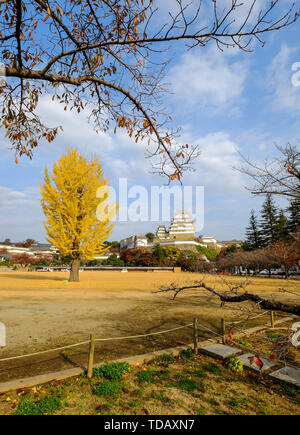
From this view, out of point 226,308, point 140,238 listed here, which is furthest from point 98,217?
point 140,238

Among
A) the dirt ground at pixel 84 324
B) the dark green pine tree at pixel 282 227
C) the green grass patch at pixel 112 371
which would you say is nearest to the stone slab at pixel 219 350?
the dirt ground at pixel 84 324

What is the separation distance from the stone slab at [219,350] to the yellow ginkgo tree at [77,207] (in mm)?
12718

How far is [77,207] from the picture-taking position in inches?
655

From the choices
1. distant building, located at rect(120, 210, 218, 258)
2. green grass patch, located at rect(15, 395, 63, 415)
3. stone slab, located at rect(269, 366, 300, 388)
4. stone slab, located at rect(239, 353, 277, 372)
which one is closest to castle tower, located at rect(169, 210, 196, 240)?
distant building, located at rect(120, 210, 218, 258)

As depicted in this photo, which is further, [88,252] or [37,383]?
[88,252]

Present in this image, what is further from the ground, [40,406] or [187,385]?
[40,406]

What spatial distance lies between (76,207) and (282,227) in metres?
30.6

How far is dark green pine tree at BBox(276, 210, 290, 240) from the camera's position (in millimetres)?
33584

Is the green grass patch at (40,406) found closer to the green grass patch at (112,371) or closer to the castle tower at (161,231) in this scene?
the green grass patch at (112,371)

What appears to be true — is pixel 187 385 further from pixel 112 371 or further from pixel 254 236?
pixel 254 236

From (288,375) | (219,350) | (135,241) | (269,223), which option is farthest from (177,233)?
(288,375)

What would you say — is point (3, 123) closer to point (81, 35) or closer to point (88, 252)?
point (81, 35)
